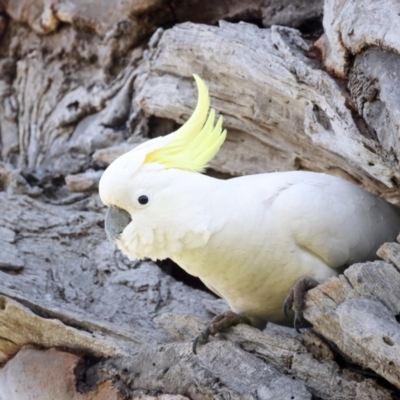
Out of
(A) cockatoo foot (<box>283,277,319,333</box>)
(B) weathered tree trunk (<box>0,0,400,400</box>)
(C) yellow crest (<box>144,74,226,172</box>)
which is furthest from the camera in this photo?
(C) yellow crest (<box>144,74,226,172</box>)

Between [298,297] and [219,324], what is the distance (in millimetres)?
336

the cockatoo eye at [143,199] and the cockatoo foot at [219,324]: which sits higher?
the cockatoo eye at [143,199]

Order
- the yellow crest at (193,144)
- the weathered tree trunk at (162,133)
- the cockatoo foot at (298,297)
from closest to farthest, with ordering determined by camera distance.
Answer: the weathered tree trunk at (162,133)
the cockatoo foot at (298,297)
the yellow crest at (193,144)

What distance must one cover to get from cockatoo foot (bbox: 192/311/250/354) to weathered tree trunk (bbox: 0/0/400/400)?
0.15ft

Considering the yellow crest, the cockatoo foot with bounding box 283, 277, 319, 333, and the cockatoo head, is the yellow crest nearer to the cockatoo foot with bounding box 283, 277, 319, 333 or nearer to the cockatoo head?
the cockatoo head

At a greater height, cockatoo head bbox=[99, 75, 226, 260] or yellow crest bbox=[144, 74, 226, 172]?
yellow crest bbox=[144, 74, 226, 172]

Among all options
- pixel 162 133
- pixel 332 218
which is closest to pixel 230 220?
pixel 332 218

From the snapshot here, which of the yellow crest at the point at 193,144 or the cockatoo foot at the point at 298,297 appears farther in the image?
the yellow crest at the point at 193,144

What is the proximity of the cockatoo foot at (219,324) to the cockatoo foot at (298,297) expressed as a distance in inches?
10.0

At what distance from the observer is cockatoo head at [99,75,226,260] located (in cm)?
225

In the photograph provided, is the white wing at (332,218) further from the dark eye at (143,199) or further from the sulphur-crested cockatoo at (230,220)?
the dark eye at (143,199)

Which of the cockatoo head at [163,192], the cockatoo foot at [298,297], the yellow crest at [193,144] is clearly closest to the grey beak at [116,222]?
the cockatoo head at [163,192]

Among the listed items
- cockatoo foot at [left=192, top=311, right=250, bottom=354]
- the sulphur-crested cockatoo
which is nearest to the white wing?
the sulphur-crested cockatoo

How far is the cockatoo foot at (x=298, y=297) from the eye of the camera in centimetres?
223
